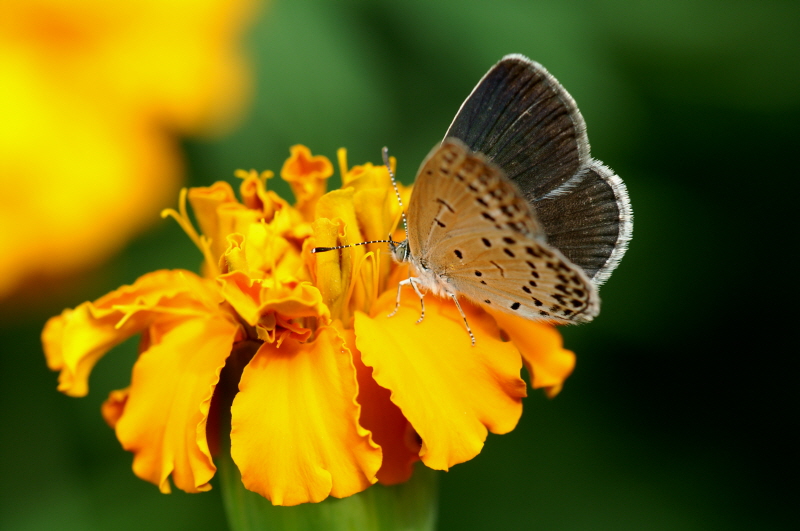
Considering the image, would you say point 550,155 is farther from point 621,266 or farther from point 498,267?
point 621,266

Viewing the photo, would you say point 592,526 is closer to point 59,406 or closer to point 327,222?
point 327,222

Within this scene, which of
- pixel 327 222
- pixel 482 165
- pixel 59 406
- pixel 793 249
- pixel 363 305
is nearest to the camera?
pixel 482 165

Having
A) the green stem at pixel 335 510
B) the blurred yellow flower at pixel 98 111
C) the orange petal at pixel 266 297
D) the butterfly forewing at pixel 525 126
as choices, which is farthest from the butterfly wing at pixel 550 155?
the blurred yellow flower at pixel 98 111

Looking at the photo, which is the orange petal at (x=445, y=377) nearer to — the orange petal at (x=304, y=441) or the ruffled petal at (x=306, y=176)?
the orange petal at (x=304, y=441)

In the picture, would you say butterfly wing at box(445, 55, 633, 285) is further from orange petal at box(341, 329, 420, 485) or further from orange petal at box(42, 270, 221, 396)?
orange petal at box(42, 270, 221, 396)

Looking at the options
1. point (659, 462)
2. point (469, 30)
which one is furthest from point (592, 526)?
point (469, 30)

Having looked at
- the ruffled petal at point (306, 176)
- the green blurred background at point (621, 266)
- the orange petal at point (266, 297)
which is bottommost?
the green blurred background at point (621, 266)

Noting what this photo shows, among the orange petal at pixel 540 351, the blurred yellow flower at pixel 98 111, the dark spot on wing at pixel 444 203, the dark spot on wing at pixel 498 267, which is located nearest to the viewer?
the dark spot on wing at pixel 444 203
